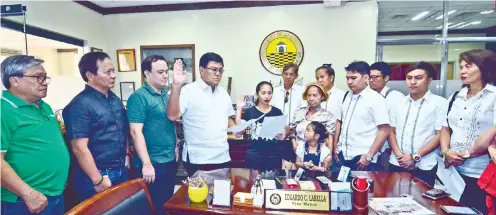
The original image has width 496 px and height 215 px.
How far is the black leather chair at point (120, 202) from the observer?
3.13 feet

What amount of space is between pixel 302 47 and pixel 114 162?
3105 mm

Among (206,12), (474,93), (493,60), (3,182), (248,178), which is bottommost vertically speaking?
(248,178)

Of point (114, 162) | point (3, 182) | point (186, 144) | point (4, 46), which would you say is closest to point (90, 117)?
point (114, 162)

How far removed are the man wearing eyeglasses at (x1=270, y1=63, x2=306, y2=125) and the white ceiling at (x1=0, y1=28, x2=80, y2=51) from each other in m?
2.69

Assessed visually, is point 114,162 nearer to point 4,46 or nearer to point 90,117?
point 90,117

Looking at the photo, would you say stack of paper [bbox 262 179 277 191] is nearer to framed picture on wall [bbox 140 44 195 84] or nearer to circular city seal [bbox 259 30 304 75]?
circular city seal [bbox 259 30 304 75]

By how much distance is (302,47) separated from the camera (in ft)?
13.9

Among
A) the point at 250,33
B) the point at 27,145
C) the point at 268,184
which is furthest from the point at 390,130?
the point at 250,33

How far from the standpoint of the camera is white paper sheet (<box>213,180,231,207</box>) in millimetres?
1386

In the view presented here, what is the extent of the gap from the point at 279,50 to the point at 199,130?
239 cm

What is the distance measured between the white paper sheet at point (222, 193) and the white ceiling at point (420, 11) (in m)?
3.51

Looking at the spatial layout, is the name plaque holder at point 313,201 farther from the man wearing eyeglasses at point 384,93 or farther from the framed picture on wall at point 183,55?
the framed picture on wall at point 183,55

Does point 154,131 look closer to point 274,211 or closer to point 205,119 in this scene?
point 205,119

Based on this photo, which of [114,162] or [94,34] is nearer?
[114,162]
